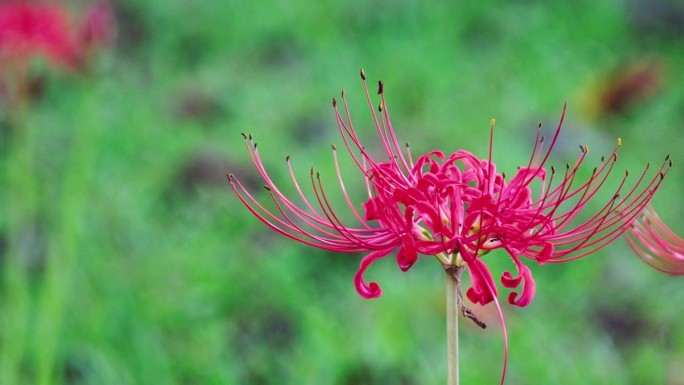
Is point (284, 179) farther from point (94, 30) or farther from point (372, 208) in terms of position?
point (372, 208)

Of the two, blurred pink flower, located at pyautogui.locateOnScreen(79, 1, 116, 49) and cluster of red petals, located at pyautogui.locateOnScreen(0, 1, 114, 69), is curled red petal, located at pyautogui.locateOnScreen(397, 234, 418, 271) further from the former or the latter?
cluster of red petals, located at pyautogui.locateOnScreen(0, 1, 114, 69)

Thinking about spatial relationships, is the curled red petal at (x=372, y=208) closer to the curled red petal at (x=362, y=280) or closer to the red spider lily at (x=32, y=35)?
the curled red petal at (x=362, y=280)

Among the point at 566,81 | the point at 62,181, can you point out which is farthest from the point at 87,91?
the point at 566,81

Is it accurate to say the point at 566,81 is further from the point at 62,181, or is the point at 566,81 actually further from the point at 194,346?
the point at 194,346

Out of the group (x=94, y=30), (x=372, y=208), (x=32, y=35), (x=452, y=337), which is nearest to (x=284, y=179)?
(x=32, y=35)

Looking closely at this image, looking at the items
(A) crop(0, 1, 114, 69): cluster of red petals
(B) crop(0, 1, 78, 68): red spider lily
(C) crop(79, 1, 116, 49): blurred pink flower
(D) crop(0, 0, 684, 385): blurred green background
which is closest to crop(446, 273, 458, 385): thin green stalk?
(D) crop(0, 0, 684, 385): blurred green background
